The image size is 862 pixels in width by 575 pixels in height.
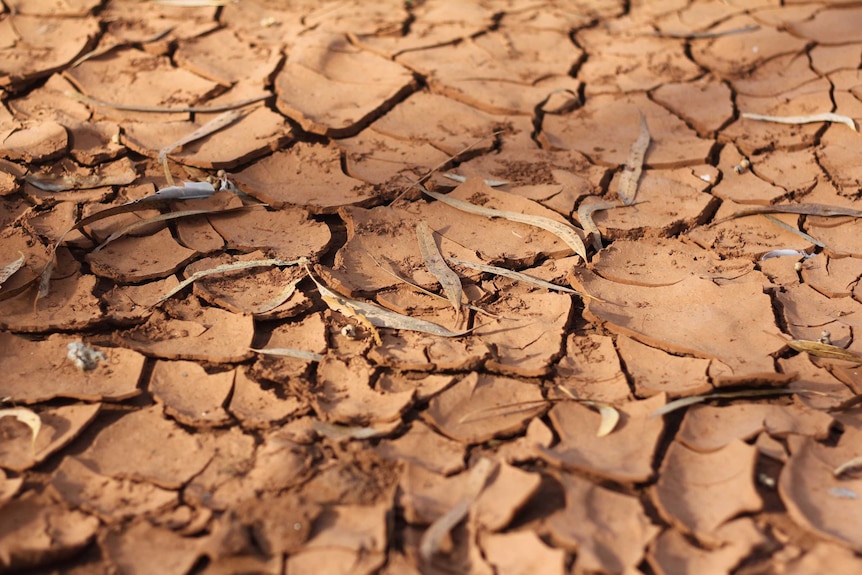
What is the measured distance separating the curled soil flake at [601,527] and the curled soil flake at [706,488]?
0.23 feet

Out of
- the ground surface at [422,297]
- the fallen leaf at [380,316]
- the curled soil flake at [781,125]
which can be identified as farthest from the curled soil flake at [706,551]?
the curled soil flake at [781,125]

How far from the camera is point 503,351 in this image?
215 cm

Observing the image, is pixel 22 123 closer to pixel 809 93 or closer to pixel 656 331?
pixel 656 331

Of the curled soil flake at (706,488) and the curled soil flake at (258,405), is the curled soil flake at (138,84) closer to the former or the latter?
the curled soil flake at (258,405)

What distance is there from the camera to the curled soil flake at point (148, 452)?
1.82 meters

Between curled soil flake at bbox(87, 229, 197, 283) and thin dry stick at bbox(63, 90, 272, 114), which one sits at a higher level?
thin dry stick at bbox(63, 90, 272, 114)

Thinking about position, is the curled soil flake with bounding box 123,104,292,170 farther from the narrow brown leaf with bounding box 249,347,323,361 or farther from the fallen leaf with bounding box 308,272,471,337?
the narrow brown leaf with bounding box 249,347,323,361

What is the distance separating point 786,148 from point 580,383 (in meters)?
1.54

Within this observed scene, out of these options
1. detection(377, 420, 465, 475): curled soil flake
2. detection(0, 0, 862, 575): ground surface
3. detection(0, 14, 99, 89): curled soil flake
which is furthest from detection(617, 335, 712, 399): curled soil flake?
detection(0, 14, 99, 89): curled soil flake

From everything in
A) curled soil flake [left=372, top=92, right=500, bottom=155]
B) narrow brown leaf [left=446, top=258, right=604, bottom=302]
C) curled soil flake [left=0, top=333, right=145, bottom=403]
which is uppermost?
curled soil flake [left=372, top=92, right=500, bottom=155]

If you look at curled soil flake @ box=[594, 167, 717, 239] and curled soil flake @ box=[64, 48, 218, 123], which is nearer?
curled soil flake @ box=[594, 167, 717, 239]

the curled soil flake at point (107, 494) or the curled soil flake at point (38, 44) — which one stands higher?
the curled soil flake at point (38, 44)

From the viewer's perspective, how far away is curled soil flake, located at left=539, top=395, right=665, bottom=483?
1.83 m

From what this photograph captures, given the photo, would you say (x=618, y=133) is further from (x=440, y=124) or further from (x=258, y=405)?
(x=258, y=405)
